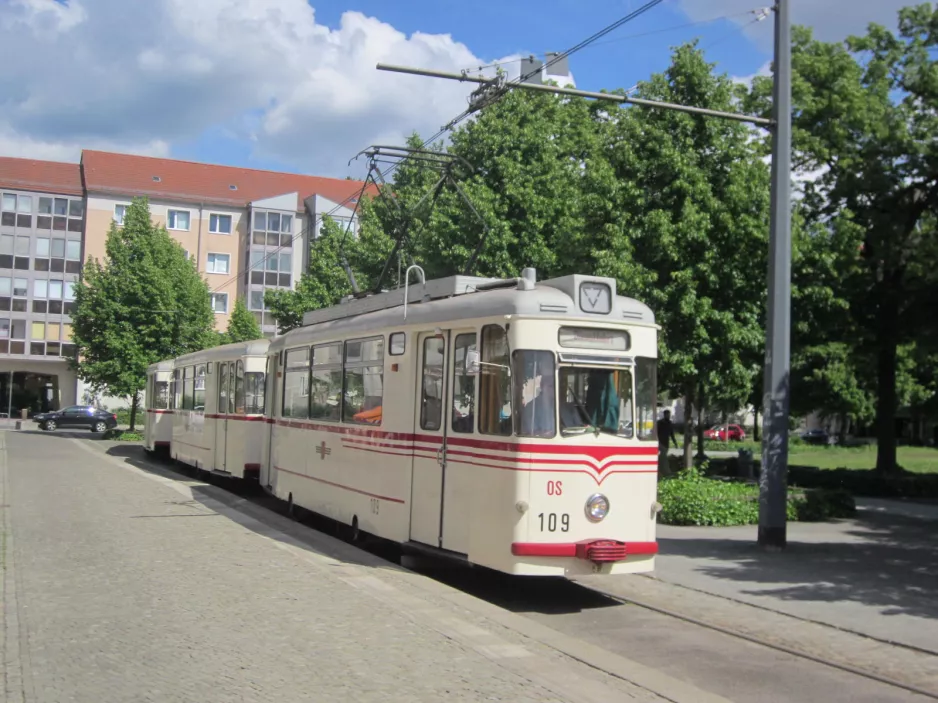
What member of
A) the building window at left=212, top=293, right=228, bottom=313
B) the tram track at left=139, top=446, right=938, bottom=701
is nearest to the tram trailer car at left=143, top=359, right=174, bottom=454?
the tram track at left=139, top=446, right=938, bottom=701

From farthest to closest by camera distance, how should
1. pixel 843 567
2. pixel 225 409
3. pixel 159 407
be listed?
pixel 159 407, pixel 225 409, pixel 843 567

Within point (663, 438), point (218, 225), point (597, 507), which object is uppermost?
point (218, 225)

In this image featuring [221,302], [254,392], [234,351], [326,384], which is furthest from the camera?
[221,302]

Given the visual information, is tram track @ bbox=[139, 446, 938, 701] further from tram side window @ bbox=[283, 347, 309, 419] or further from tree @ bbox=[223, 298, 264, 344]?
tree @ bbox=[223, 298, 264, 344]

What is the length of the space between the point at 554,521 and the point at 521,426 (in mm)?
938

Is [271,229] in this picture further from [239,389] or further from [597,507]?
[597,507]

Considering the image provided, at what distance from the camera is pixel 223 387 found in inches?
883

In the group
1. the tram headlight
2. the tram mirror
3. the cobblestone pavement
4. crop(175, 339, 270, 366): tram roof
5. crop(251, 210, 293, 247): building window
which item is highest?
crop(251, 210, 293, 247): building window

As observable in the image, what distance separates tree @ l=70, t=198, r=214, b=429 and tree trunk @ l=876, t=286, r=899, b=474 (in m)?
31.6

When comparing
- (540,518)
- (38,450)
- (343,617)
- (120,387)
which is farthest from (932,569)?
(120,387)

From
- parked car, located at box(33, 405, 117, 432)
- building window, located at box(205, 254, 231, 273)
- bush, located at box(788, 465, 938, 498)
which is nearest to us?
bush, located at box(788, 465, 938, 498)

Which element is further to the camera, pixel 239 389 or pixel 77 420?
pixel 77 420

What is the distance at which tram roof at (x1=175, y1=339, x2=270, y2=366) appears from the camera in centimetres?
2075

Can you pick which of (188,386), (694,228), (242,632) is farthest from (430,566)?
(188,386)
